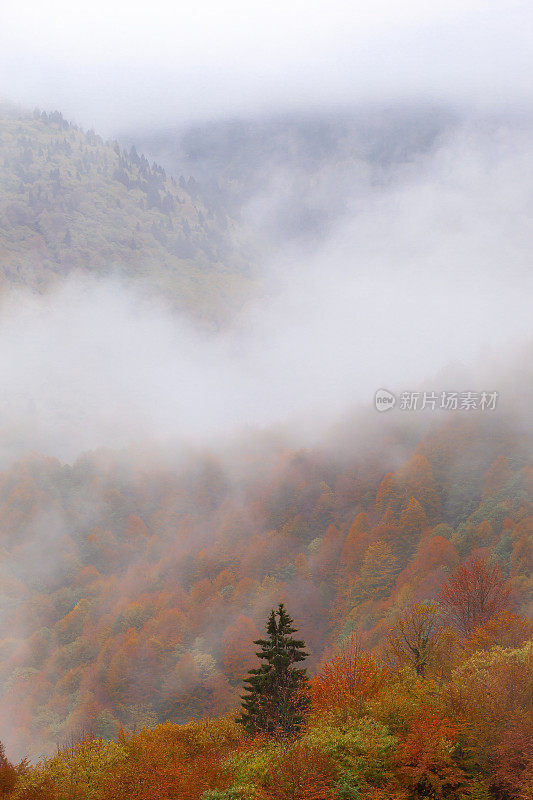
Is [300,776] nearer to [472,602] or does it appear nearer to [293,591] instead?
[472,602]

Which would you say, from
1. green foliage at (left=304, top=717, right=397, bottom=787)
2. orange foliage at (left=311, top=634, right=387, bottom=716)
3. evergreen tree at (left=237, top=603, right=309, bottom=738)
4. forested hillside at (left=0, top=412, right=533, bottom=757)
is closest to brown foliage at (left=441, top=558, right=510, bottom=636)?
orange foliage at (left=311, top=634, right=387, bottom=716)

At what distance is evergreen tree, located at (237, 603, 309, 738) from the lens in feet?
162

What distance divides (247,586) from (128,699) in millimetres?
39592

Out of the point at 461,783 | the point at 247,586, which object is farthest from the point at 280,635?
the point at 247,586

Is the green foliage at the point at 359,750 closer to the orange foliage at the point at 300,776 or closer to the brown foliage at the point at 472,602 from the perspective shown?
the orange foliage at the point at 300,776

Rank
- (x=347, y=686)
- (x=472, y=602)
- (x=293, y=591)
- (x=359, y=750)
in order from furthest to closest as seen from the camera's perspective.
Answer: (x=293, y=591) → (x=472, y=602) → (x=347, y=686) → (x=359, y=750)

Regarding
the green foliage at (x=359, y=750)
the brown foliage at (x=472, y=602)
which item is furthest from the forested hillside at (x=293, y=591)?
the green foliage at (x=359, y=750)

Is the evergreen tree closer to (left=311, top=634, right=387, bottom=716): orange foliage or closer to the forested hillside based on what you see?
(left=311, top=634, right=387, bottom=716): orange foliage

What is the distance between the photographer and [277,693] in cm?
5034

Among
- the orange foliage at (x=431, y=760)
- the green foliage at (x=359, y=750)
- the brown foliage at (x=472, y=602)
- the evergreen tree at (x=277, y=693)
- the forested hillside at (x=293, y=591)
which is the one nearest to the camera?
the orange foliage at (x=431, y=760)

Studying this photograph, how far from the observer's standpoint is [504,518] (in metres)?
130

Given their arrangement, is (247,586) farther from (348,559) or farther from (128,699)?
(128,699)

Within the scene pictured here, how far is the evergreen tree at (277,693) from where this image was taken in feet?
162

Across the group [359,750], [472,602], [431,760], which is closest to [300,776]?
[359,750]
